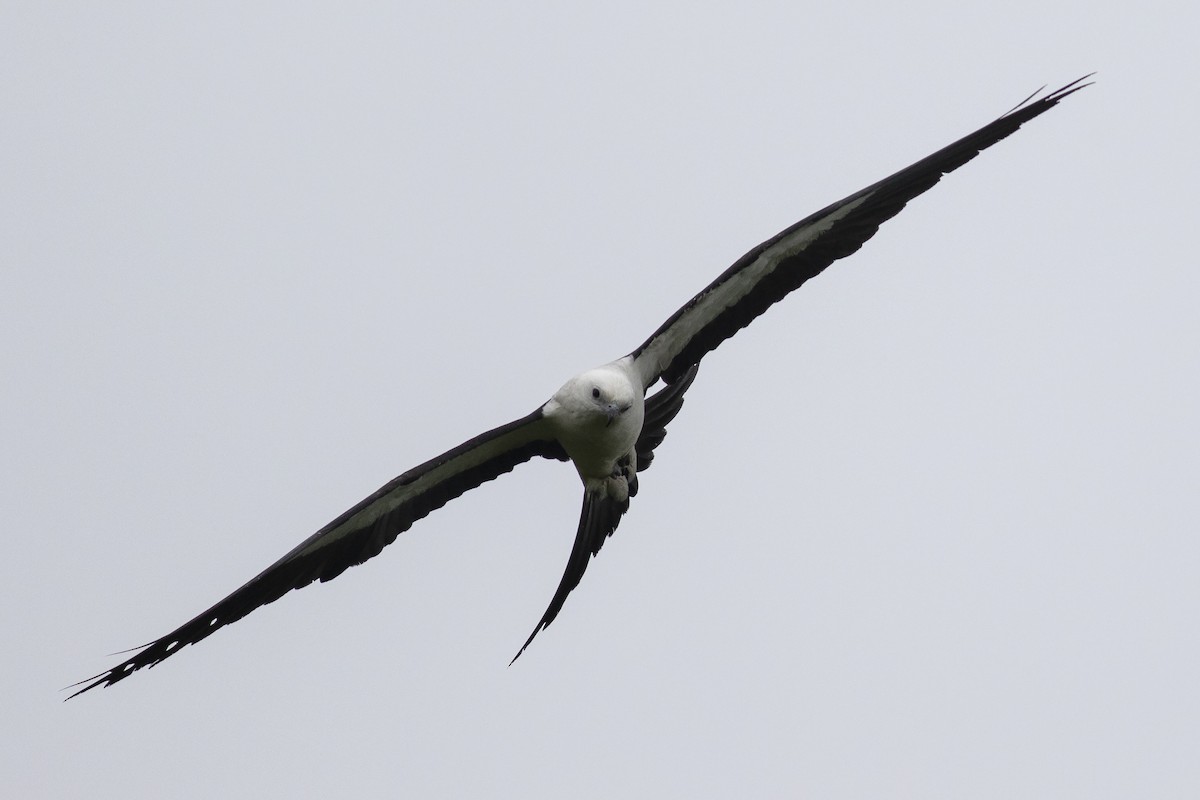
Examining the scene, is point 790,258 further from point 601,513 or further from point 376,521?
point 376,521

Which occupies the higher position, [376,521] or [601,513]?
[376,521]

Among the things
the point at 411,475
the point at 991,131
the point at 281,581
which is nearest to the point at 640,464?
the point at 411,475

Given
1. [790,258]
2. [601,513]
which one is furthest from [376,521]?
[790,258]

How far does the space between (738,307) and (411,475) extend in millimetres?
2005

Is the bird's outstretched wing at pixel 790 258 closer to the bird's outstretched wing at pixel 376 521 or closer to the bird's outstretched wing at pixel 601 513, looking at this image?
the bird's outstretched wing at pixel 601 513

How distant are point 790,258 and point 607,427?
4.37 feet

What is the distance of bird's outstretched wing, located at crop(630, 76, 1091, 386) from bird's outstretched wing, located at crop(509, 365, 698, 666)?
212 mm

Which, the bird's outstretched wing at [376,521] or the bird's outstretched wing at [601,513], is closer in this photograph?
the bird's outstretched wing at [376,521]

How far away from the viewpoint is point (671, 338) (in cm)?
1039

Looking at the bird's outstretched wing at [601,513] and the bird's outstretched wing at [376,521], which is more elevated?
the bird's outstretched wing at [376,521]

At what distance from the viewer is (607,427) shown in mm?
10094

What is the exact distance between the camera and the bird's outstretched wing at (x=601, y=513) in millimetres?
10680

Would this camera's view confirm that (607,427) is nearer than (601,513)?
Yes

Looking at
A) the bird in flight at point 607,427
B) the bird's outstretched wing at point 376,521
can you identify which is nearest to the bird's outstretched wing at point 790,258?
the bird in flight at point 607,427
